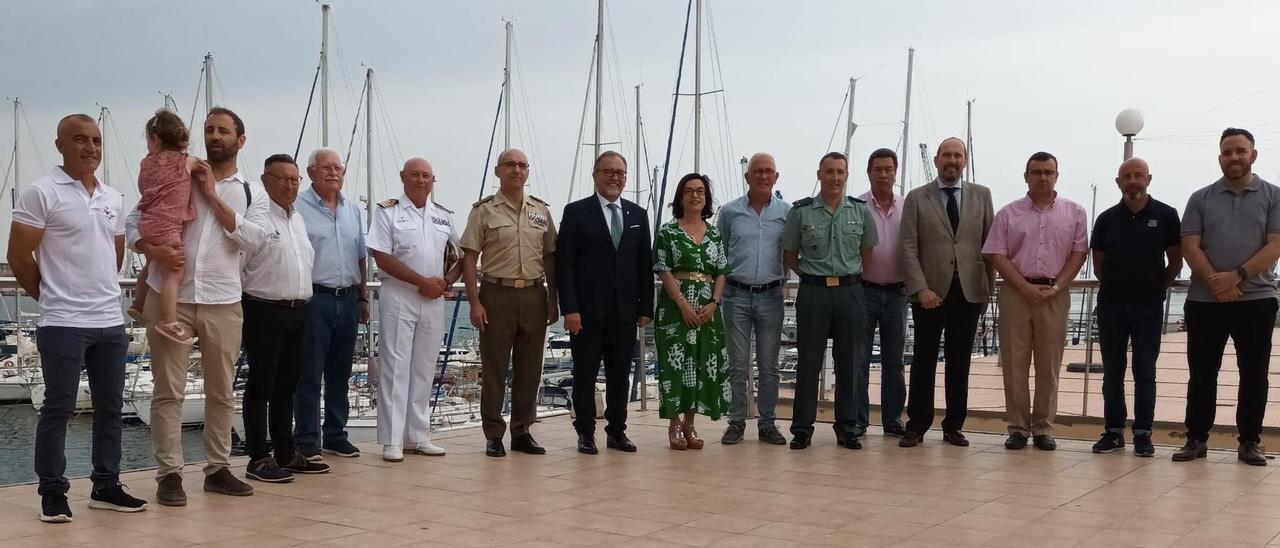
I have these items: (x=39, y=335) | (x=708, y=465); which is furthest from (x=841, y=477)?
(x=39, y=335)

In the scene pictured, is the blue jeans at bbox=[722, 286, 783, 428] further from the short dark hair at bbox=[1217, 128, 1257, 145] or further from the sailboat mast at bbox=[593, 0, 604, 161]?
the sailboat mast at bbox=[593, 0, 604, 161]

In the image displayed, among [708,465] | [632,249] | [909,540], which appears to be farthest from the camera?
[632,249]

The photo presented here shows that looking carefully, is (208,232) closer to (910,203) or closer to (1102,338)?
(910,203)

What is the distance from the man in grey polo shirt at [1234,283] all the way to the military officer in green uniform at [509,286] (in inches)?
134

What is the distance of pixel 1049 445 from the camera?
641 cm

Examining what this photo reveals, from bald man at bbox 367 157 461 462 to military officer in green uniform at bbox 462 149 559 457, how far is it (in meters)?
0.18

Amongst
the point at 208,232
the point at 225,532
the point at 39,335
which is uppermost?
the point at 208,232

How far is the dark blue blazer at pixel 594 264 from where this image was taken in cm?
627

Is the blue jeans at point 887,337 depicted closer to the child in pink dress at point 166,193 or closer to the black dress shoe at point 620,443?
the black dress shoe at point 620,443

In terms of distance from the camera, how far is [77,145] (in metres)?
4.35

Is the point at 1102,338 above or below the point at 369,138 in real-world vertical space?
below

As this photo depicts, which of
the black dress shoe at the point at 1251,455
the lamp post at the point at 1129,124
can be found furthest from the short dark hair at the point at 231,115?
the lamp post at the point at 1129,124

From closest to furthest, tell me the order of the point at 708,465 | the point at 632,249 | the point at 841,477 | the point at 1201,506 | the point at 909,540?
the point at 909,540 < the point at 1201,506 < the point at 841,477 < the point at 708,465 < the point at 632,249

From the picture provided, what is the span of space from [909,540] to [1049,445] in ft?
8.49
